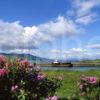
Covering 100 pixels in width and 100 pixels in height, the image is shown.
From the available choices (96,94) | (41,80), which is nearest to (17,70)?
(41,80)

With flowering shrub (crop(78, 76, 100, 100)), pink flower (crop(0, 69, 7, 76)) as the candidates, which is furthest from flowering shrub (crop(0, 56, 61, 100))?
flowering shrub (crop(78, 76, 100, 100))

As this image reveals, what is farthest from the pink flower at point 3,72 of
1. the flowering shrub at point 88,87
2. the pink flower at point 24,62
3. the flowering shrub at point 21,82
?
the flowering shrub at point 88,87

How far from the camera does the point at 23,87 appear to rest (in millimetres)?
11617

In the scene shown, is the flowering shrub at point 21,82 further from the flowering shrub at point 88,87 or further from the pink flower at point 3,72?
the flowering shrub at point 88,87

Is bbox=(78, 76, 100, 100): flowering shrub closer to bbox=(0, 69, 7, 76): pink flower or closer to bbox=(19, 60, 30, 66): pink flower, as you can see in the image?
bbox=(19, 60, 30, 66): pink flower

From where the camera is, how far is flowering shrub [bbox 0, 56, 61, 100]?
1120 centimetres

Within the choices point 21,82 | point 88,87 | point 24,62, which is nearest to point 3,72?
point 21,82

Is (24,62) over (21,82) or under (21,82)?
over

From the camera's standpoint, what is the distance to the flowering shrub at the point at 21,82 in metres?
11.2

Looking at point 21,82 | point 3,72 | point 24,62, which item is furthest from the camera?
point 24,62

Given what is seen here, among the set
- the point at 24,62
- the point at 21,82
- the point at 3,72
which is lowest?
the point at 21,82

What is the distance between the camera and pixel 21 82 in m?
11.5

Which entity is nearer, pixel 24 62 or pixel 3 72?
pixel 3 72

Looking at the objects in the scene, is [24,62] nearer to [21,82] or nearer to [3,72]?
[21,82]
